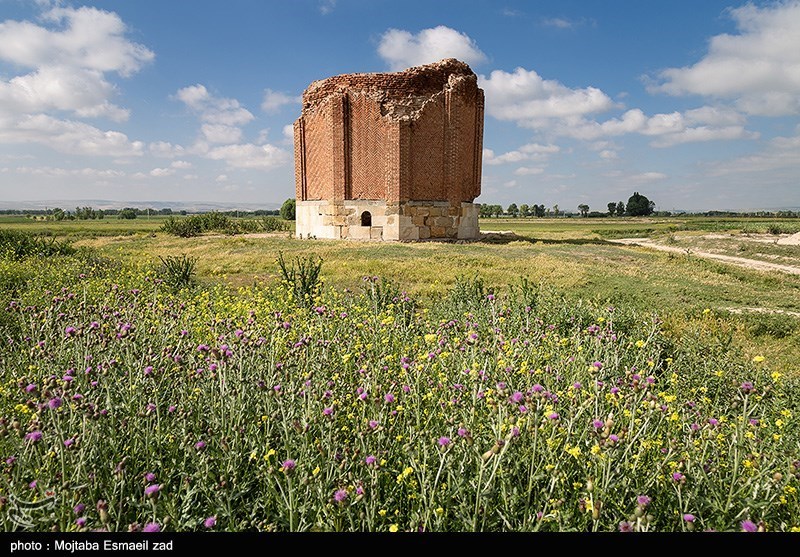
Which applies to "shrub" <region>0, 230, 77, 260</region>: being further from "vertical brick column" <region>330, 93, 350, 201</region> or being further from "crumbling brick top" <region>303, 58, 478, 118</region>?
"crumbling brick top" <region>303, 58, 478, 118</region>

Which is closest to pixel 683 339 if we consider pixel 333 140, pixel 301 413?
pixel 301 413

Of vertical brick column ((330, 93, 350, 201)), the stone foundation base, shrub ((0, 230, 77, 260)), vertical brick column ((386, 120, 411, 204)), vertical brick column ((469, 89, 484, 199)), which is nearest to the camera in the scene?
shrub ((0, 230, 77, 260))

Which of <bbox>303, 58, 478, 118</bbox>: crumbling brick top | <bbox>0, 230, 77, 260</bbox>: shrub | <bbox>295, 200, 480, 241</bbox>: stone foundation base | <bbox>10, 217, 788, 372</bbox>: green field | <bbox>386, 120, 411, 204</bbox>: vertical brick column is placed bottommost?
<bbox>10, 217, 788, 372</bbox>: green field

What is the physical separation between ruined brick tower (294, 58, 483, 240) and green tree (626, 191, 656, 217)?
311 feet

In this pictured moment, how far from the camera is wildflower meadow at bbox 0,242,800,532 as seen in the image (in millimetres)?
2309

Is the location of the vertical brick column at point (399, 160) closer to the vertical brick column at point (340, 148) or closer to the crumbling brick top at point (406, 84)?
the crumbling brick top at point (406, 84)

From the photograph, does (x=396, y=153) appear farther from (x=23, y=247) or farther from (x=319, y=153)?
(x=23, y=247)

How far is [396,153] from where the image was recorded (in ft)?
76.4

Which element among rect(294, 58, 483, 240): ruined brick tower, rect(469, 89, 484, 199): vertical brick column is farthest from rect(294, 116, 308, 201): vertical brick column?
rect(469, 89, 484, 199): vertical brick column

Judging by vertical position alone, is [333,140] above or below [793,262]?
above

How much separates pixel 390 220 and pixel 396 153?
342cm
